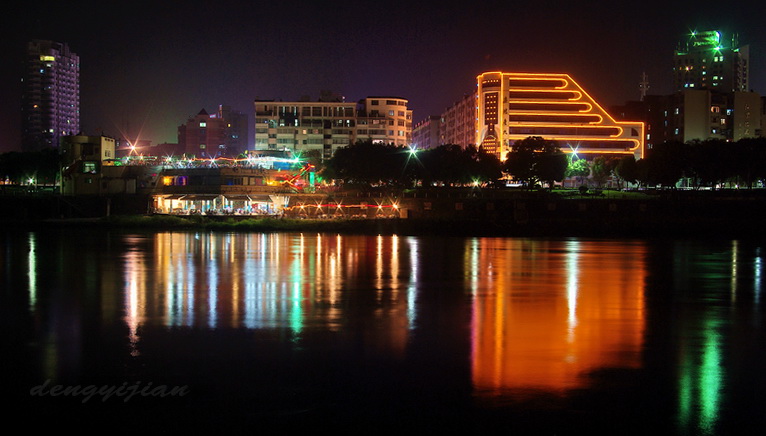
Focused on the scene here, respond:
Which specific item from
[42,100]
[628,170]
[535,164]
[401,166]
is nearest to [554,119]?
[628,170]

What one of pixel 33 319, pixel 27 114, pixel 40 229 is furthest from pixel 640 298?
pixel 27 114

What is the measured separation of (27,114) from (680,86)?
196 metres

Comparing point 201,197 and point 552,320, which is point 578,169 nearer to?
point 201,197

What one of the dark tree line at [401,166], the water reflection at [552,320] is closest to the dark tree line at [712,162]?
the dark tree line at [401,166]

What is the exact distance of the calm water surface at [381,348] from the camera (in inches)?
354

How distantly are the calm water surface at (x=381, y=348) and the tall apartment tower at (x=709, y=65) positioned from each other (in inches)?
7455

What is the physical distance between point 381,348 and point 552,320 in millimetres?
4899

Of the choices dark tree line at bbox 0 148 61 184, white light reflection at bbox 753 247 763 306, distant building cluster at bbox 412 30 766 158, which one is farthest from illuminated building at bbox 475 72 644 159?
white light reflection at bbox 753 247 763 306

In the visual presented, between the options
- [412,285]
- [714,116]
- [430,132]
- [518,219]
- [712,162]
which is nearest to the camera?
[412,285]

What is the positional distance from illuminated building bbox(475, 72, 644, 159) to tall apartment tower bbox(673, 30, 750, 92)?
86855 millimetres

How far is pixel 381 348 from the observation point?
1238 centimetres

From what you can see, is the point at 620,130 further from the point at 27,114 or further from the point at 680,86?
the point at 27,114

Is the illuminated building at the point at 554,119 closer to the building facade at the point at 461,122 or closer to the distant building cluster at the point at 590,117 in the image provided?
the distant building cluster at the point at 590,117

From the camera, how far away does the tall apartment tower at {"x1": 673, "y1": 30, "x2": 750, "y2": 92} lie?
190 metres
